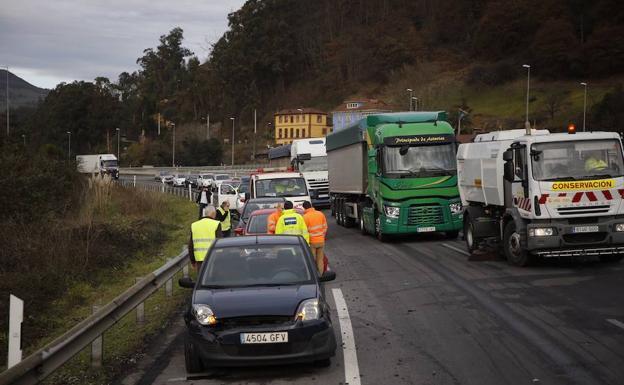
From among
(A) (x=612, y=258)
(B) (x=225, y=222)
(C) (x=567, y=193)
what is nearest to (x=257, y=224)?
(B) (x=225, y=222)

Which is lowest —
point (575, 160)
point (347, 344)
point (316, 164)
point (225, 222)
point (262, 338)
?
point (347, 344)

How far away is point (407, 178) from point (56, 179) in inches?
488

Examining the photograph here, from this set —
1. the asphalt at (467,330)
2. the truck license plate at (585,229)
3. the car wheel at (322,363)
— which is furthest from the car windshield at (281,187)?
the car wheel at (322,363)

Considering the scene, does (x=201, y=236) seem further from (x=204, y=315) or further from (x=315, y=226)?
(x=204, y=315)

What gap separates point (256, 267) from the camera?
887 centimetres

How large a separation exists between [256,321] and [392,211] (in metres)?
14.1

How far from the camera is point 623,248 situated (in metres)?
15.5

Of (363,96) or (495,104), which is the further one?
(363,96)

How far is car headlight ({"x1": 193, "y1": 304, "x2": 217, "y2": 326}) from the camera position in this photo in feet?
25.5

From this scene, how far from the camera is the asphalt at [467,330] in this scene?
7.78 metres

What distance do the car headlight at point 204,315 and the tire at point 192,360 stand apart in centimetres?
27

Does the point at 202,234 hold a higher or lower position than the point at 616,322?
higher

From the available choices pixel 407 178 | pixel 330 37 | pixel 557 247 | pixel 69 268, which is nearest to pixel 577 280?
pixel 557 247

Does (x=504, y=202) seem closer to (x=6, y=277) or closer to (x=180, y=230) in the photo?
(x=6, y=277)
